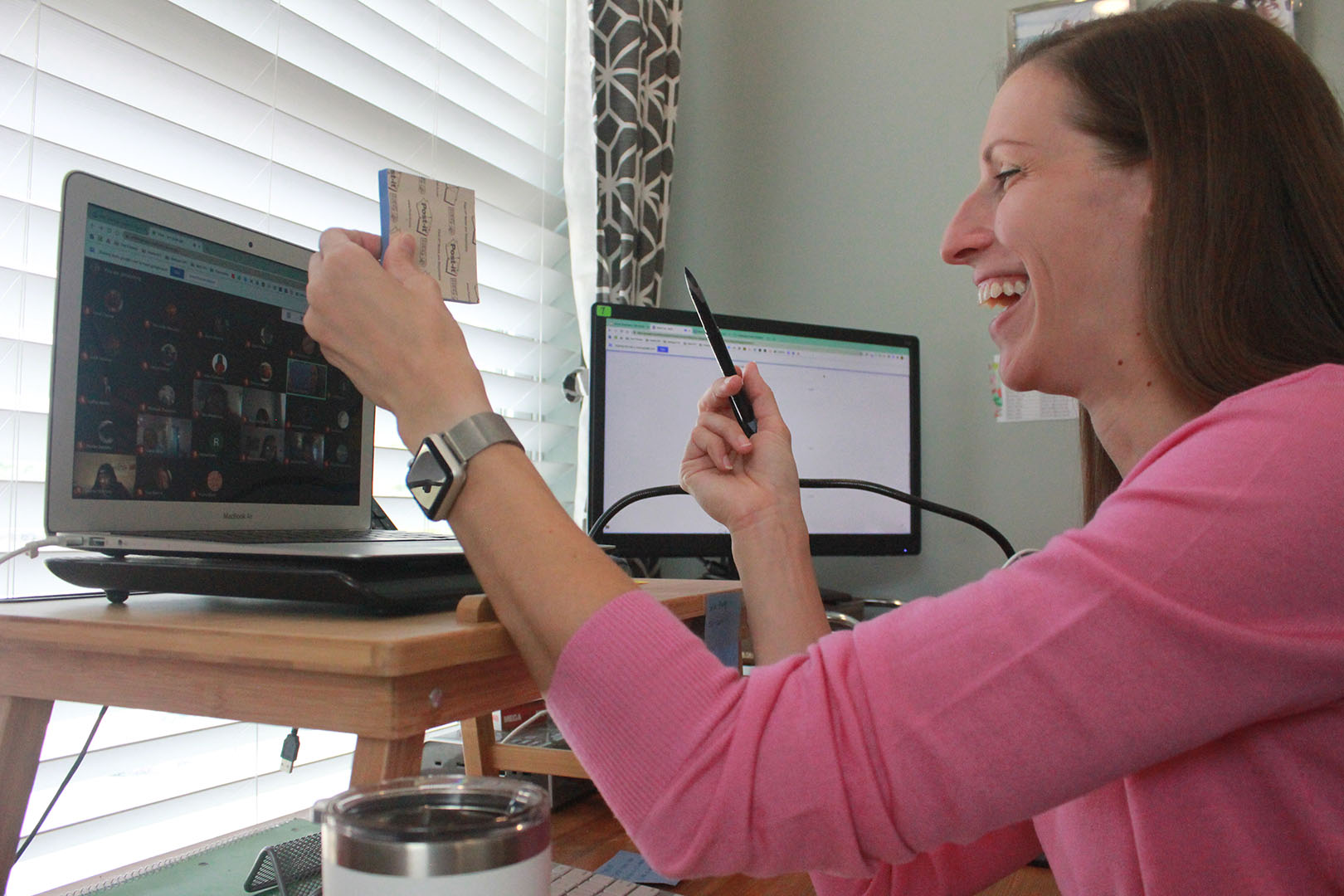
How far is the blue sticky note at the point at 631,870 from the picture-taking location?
3.53 feet

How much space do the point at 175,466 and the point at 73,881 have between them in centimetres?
52

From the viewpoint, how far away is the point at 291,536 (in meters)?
0.83

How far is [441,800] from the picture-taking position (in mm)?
491

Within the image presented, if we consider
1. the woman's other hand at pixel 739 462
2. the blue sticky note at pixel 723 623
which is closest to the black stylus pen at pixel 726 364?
the woman's other hand at pixel 739 462

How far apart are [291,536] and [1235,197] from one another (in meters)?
0.76

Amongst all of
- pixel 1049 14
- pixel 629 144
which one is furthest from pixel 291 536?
pixel 1049 14

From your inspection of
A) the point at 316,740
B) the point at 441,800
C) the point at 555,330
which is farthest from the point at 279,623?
the point at 555,330

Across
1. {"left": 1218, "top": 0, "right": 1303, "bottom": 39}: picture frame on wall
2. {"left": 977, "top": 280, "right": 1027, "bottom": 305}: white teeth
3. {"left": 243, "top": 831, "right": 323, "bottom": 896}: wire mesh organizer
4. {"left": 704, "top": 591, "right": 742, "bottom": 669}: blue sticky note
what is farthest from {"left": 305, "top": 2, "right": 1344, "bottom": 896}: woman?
{"left": 1218, "top": 0, "right": 1303, "bottom": 39}: picture frame on wall

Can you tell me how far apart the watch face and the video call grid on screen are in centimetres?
31

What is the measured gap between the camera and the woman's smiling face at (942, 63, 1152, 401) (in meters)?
0.76

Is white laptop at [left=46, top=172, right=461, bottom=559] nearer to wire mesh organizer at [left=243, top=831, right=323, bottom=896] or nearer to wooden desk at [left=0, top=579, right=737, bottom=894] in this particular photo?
wooden desk at [left=0, top=579, right=737, bottom=894]

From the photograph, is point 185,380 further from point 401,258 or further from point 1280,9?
→ point 1280,9

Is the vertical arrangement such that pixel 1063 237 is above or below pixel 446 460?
above

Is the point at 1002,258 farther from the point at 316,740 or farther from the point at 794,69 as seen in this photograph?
the point at 794,69
